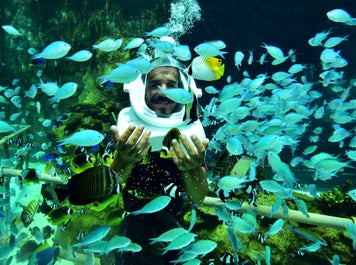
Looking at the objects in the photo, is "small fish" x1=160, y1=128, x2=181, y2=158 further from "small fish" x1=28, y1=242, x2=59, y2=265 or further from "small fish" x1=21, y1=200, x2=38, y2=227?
"small fish" x1=21, y1=200, x2=38, y2=227

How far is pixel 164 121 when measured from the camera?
284 centimetres

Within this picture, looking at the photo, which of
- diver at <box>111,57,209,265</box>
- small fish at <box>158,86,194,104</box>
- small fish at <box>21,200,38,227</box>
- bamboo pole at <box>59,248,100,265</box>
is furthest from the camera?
bamboo pole at <box>59,248,100,265</box>

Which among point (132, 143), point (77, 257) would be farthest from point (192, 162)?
point (77, 257)

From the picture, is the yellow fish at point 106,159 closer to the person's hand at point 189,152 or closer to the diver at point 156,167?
the diver at point 156,167

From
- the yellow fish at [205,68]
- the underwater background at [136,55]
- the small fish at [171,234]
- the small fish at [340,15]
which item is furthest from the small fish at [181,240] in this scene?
the small fish at [340,15]

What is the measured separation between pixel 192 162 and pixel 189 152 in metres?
0.11

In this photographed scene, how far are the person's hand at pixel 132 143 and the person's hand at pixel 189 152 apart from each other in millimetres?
239

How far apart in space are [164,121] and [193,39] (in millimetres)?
12551

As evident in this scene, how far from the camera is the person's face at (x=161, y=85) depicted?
3131 millimetres

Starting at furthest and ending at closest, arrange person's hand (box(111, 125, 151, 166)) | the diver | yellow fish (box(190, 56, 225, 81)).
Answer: yellow fish (box(190, 56, 225, 81)) → the diver → person's hand (box(111, 125, 151, 166))

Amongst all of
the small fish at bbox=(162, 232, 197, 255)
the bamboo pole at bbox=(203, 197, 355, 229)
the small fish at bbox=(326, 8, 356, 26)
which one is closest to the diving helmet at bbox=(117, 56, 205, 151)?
the small fish at bbox=(162, 232, 197, 255)

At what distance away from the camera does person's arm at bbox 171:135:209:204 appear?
2412 mm

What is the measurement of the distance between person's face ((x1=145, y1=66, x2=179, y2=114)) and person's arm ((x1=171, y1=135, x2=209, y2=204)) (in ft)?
2.52

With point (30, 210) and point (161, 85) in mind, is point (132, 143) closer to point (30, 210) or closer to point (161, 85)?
point (161, 85)
